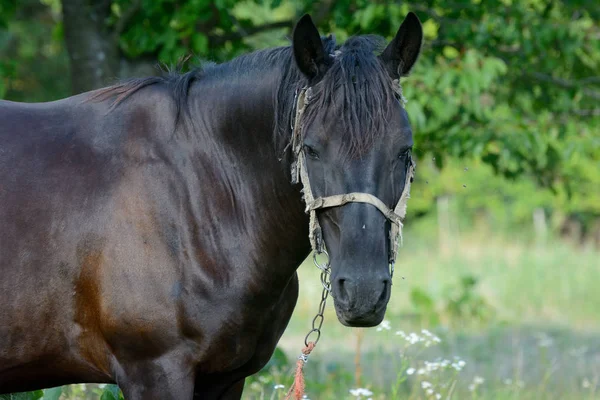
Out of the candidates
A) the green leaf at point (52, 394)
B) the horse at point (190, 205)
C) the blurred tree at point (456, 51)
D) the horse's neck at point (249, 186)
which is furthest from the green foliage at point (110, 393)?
the blurred tree at point (456, 51)

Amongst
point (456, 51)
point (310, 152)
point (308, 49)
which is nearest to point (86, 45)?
point (456, 51)

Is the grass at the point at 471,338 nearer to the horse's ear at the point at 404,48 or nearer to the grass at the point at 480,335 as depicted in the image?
the grass at the point at 480,335

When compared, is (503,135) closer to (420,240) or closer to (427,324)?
(427,324)

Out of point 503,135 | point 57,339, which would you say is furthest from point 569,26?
point 57,339

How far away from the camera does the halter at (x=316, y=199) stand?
2645 mm

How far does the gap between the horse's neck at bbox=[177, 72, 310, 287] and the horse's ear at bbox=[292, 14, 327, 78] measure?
235 mm

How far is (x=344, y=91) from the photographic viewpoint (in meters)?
2.69

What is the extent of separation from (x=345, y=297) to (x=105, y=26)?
3.87 metres

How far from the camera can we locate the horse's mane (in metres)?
2.64

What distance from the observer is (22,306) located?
9.54ft

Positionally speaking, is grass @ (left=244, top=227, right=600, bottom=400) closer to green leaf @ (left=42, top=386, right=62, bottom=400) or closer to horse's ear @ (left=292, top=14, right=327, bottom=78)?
green leaf @ (left=42, top=386, right=62, bottom=400)

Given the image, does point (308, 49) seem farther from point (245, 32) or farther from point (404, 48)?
point (245, 32)

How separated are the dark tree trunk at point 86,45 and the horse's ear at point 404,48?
312 cm

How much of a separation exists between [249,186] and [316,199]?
1.48ft
